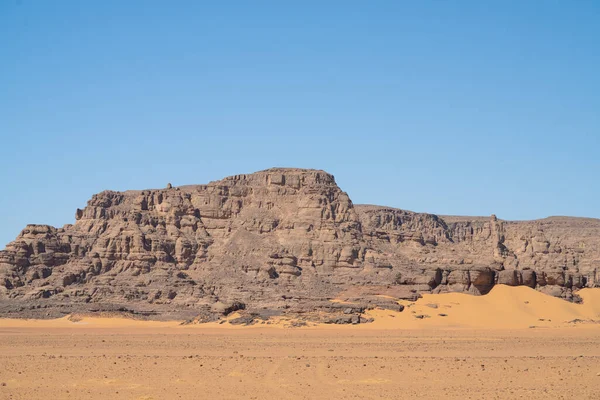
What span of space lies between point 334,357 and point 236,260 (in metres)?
49.8

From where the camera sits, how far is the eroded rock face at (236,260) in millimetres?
73188

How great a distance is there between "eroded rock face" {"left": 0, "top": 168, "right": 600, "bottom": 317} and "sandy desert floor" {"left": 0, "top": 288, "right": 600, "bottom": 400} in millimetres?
5905

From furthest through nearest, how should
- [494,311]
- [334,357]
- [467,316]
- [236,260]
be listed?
[236,260]
[494,311]
[467,316]
[334,357]

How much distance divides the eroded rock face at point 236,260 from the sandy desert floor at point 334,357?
5.91 metres

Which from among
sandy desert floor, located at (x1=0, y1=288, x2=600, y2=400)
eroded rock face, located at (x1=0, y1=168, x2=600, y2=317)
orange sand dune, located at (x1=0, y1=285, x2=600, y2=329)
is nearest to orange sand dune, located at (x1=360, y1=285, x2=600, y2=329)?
orange sand dune, located at (x1=0, y1=285, x2=600, y2=329)

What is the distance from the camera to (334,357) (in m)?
39.9

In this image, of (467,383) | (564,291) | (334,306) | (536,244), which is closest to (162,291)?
(334,306)

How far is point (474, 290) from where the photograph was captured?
69.5 metres

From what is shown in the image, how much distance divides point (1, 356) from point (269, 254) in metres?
49.0

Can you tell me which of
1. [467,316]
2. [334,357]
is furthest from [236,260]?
[334,357]

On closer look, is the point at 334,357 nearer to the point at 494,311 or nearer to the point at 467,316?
the point at 467,316

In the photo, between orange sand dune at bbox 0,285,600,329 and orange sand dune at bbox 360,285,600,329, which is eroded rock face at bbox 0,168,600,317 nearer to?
orange sand dune at bbox 360,285,600,329

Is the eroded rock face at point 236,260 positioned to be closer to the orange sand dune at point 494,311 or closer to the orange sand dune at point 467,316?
the orange sand dune at point 494,311

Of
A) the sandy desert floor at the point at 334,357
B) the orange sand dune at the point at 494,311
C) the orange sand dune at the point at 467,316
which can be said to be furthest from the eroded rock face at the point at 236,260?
the sandy desert floor at the point at 334,357
